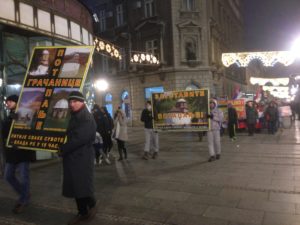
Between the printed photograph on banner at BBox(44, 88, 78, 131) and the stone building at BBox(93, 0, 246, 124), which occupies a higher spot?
the stone building at BBox(93, 0, 246, 124)

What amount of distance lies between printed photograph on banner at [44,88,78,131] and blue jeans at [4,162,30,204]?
0.78 metres

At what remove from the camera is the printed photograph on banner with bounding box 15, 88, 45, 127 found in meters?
5.31

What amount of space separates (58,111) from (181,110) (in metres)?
6.34

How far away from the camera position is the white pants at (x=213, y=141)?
9.27 m

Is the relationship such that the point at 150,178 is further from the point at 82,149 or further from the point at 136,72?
the point at 136,72

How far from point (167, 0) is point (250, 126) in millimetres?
14079

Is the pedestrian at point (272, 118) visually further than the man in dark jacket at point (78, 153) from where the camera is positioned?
Yes

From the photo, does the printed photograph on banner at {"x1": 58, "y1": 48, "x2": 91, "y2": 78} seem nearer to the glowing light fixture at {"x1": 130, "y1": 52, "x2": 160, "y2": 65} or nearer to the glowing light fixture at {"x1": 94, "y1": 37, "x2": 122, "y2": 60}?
the glowing light fixture at {"x1": 94, "y1": 37, "x2": 122, "y2": 60}

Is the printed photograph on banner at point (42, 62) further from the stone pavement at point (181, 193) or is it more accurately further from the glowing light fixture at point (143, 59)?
the glowing light fixture at point (143, 59)

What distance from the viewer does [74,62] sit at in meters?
5.29

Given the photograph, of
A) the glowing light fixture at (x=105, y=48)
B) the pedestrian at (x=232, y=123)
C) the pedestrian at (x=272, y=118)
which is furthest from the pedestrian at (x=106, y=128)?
the pedestrian at (x=272, y=118)

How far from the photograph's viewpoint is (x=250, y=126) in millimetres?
15734

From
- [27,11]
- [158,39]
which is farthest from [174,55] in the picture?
[27,11]

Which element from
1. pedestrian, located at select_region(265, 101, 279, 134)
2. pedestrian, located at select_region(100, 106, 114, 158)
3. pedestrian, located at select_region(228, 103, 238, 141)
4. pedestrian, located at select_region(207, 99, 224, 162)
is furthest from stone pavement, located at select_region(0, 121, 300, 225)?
pedestrian, located at select_region(265, 101, 279, 134)
